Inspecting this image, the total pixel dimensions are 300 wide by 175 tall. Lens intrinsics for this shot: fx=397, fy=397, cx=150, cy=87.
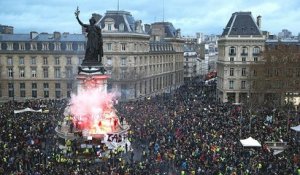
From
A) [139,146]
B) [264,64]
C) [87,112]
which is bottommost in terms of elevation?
[139,146]

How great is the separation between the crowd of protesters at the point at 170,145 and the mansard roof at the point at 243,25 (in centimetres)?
2504

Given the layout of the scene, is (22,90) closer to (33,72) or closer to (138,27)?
(33,72)

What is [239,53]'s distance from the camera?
269 ft

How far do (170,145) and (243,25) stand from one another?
49702mm

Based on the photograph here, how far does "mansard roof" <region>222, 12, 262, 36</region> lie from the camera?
81.6 m

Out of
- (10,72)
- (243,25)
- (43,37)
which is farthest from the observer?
(43,37)

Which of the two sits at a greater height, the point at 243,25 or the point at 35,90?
the point at 243,25

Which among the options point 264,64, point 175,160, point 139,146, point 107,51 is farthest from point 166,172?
point 107,51

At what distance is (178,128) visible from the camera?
47031 millimetres

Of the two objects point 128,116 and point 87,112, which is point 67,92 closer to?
point 128,116

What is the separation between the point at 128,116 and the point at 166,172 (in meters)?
23.3

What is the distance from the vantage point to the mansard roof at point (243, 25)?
81.6 metres

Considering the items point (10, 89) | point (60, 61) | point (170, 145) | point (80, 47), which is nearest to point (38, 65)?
point (60, 61)

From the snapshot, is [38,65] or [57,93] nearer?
[38,65]
